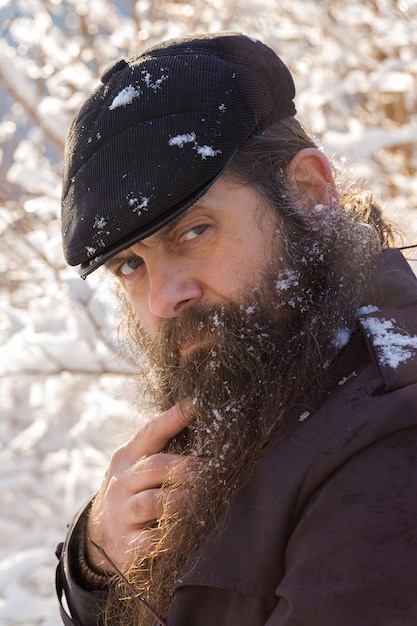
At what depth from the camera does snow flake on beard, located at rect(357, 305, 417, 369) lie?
127cm

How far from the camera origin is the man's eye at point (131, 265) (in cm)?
172

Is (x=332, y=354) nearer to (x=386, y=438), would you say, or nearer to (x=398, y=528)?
(x=386, y=438)

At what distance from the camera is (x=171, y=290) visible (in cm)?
158

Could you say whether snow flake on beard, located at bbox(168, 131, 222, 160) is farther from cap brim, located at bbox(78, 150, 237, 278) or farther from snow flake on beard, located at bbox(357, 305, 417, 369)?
snow flake on beard, located at bbox(357, 305, 417, 369)

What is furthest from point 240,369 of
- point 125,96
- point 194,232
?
point 125,96

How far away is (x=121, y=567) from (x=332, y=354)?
708 millimetres

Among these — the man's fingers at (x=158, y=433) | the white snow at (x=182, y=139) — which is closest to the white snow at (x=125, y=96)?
the white snow at (x=182, y=139)

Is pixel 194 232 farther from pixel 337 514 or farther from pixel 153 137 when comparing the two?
pixel 337 514

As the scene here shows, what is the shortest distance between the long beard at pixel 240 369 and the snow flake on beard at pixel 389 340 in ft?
0.24

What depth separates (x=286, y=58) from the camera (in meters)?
5.34

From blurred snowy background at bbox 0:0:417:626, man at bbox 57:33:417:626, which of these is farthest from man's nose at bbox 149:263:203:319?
blurred snowy background at bbox 0:0:417:626

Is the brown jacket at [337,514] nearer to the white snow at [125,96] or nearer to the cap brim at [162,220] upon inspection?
the cap brim at [162,220]

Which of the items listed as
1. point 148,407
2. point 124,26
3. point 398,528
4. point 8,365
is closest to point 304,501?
point 398,528

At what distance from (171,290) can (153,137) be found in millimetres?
351
